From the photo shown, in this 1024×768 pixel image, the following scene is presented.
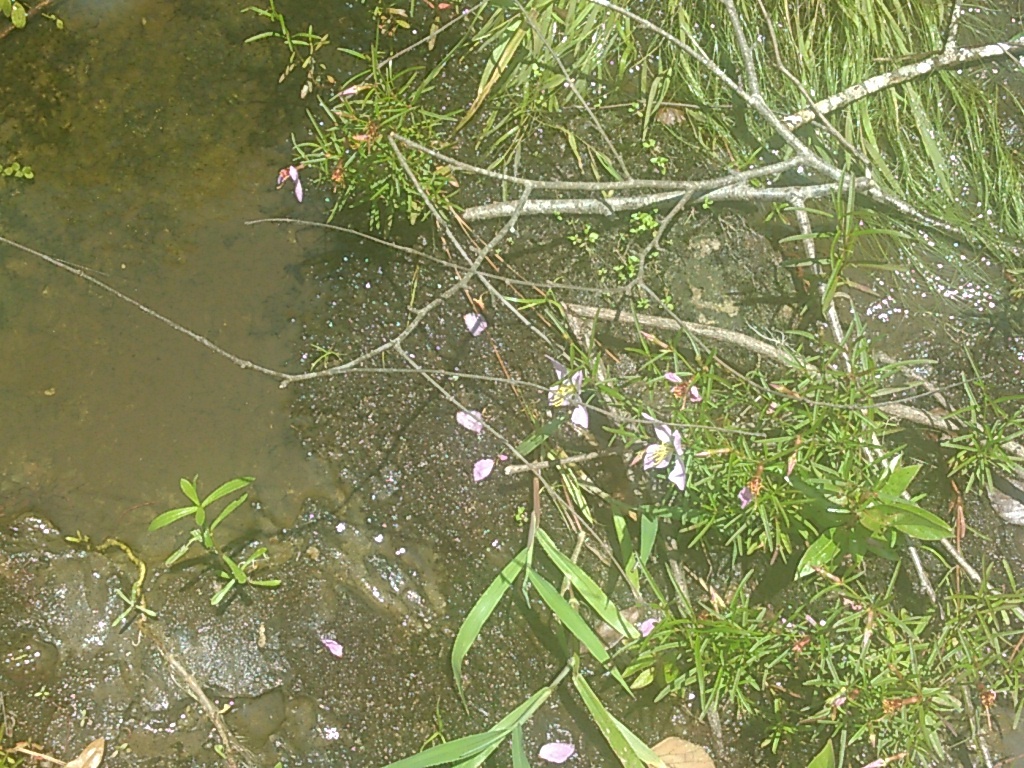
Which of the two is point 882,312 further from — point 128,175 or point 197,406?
point 128,175

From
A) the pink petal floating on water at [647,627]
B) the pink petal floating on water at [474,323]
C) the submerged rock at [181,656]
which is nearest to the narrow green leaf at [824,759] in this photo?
the pink petal floating on water at [647,627]

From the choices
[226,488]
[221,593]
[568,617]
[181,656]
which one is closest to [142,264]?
[226,488]

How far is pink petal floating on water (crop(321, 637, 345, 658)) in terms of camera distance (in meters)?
2.11

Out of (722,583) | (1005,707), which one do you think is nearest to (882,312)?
(722,583)

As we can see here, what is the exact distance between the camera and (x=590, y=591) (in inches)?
80.9

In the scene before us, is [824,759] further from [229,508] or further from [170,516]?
[170,516]

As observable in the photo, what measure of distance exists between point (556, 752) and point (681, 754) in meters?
0.37

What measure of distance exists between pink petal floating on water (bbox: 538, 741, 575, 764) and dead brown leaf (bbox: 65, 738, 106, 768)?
1267 millimetres

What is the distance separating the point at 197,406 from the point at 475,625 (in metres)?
1.06

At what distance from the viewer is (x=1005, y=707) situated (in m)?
2.18

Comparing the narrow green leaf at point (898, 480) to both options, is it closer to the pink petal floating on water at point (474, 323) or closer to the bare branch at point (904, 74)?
the bare branch at point (904, 74)

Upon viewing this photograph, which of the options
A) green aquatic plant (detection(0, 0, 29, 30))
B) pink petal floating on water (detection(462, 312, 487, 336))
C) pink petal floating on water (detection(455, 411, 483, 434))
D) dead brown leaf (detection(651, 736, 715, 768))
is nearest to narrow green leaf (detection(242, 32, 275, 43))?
green aquatic plant (detection(0, 0, 29, 30))

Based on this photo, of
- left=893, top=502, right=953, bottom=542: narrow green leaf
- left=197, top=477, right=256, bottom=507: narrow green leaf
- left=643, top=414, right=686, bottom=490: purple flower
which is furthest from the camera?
left=197, top=477, right=256, bottom=507: narrow green leaf

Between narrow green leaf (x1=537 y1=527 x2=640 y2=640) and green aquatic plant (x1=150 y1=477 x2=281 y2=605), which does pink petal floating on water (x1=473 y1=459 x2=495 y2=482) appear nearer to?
narrow green leaf (x1=537 y1=527 x2=640 y2=640)
